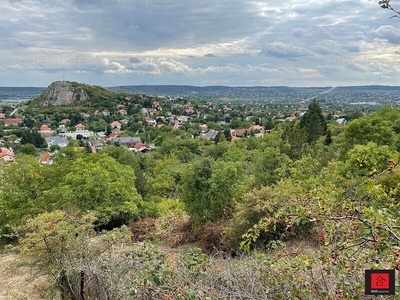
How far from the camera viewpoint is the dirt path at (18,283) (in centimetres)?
743

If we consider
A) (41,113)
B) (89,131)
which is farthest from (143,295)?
(41,113)

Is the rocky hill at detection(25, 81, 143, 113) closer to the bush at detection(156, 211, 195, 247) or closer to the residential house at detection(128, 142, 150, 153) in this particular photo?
the residential house at detection(128, 142, 150, 153)

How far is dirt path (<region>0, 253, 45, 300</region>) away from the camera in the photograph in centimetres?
743

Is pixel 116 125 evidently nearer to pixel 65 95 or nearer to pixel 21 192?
pixel 65 95

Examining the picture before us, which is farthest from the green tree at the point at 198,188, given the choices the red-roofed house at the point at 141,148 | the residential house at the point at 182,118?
the residential house at the point at 182,118

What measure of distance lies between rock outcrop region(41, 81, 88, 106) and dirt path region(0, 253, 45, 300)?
11084 cm

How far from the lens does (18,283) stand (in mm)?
8711

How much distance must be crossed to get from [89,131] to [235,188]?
77990mm

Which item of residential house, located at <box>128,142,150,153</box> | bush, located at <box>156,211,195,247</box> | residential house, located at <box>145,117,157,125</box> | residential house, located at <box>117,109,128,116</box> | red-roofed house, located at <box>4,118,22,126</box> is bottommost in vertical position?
residential house, located at <box>128,142,150,153</box>

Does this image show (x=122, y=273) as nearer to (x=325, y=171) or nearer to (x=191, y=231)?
(x=191, y=231)

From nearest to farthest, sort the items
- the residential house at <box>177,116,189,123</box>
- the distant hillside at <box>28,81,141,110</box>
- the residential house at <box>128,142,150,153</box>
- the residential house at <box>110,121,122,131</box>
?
the residential house at <box>128,142,150,153</box>, the residential house at <box>110,121,122,131</box>, the residential house at <box>177,116,189,123</box>, the distant hillside at <box>28,81,141,110</box>

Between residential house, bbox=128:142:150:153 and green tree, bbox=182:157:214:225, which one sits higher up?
green tree, bbox=182:157:214:225

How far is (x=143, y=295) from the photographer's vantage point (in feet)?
12.3

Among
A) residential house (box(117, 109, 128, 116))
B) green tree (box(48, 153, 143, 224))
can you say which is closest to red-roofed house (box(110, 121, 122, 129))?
residential house (box(117, 109, 128, 116))
